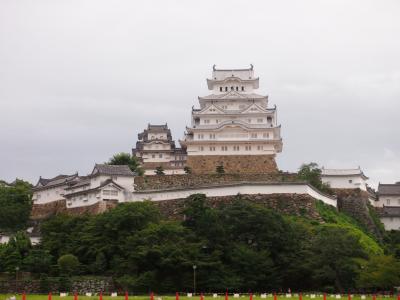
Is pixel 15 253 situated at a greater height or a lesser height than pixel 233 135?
lesser

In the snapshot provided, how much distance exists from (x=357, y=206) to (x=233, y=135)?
13.6 meters

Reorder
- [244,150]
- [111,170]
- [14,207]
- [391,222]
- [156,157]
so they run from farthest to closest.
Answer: [156,157] < [244,150] < [391,222] < [14,207] < [111,170]

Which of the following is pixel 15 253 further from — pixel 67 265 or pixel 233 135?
pixel 233 135

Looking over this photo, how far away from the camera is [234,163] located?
66000 millimetres

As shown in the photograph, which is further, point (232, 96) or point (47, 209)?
point (232, 96)

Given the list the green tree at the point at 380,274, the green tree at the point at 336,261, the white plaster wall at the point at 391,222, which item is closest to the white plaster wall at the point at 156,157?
the white plaster wall at the point at 391,222

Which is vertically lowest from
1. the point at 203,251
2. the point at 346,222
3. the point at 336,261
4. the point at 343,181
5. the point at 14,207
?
the point at 336,261

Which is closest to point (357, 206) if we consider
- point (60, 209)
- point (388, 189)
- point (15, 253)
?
point (388, 189)

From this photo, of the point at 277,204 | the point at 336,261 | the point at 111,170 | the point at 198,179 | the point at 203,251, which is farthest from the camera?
the point at 198,179

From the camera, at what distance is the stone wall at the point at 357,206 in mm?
59406

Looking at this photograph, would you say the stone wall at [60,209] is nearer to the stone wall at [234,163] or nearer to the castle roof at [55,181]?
the castle roof at [55,181]

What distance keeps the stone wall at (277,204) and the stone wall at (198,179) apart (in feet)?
8.69

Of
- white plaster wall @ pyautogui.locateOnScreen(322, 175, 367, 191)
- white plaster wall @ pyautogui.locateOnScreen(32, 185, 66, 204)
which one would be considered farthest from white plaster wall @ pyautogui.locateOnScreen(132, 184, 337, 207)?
white plaster wall @ pyautogui.locateOnScreen(32, 185, 66, 204)

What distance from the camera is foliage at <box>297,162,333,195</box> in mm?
60938
